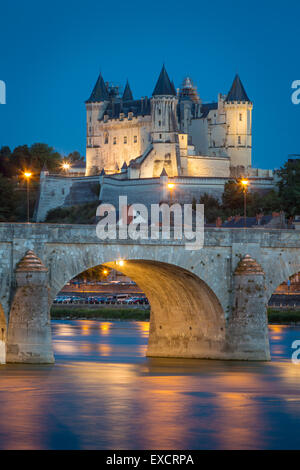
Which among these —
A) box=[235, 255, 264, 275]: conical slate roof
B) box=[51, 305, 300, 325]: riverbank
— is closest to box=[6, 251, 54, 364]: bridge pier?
box=[235, 255, 264, 275]: conical slate roof

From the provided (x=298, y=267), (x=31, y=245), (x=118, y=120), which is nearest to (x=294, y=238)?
(x=298, y=267)

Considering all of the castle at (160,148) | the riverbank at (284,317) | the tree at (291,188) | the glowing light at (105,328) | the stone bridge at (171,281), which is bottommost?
the glowing light at (105,328)

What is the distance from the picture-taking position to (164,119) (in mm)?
148750

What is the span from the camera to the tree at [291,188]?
347 feet

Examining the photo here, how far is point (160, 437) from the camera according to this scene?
101 ft

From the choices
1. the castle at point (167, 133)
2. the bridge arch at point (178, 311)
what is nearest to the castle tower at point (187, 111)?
the castle at point (167, 133)

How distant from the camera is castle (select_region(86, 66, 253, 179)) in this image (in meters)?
148

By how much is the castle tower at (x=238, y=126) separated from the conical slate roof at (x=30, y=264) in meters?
117

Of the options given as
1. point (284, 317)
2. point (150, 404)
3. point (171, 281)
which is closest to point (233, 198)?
point (284, 317)

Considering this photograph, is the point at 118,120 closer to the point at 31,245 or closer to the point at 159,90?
the point at 159,90

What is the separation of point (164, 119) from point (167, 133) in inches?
79.5

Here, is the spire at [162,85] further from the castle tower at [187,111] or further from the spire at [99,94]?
the spire at [99,94]

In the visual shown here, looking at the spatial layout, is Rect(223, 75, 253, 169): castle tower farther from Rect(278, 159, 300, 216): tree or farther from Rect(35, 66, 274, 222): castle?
Rect(278, 159, 300, 216): tree
